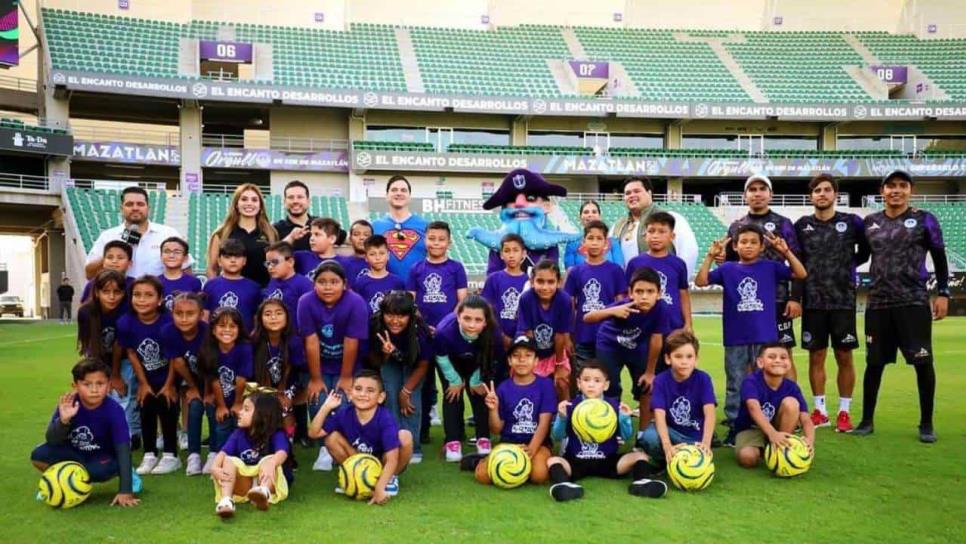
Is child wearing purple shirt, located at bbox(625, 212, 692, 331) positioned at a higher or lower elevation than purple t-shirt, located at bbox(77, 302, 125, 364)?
higher

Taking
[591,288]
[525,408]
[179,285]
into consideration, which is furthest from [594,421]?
[179,285]

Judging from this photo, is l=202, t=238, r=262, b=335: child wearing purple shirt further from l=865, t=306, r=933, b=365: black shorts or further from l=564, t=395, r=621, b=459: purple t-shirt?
l=865, t=306, r=933, b=365: black shorts

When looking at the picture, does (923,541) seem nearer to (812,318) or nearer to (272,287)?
(812,318)

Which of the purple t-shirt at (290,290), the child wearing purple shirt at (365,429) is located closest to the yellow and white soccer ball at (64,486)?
the child wearing purple shirt at (365,429)

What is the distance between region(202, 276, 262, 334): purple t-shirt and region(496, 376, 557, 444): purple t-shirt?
211 centimetres

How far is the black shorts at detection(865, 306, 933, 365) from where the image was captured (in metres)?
5.90

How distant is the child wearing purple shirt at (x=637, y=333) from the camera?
5121 millimetres

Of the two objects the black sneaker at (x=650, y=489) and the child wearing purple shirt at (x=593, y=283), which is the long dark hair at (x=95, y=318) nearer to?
the child wearing purple shirt at (x=593, y=283)

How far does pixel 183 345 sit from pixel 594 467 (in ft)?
10.1

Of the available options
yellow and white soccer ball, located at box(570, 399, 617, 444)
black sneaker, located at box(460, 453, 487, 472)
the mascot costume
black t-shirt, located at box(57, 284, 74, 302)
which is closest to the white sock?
the mascot costume

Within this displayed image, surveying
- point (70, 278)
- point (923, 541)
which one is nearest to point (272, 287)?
point (923, 541)

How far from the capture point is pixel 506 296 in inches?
227

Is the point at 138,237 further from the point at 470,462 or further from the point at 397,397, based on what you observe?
the point at 470,462

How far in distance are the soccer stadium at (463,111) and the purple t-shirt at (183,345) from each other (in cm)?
1486
